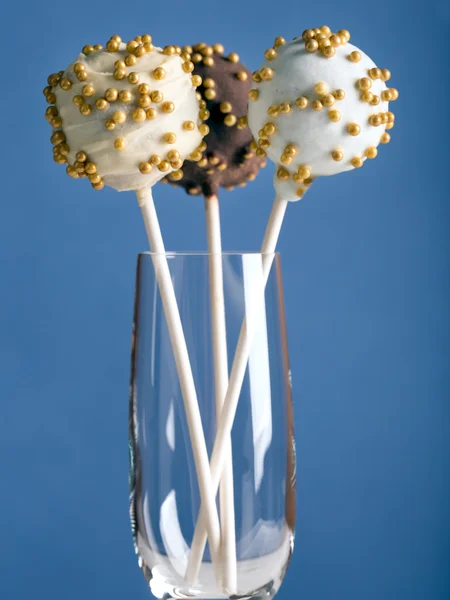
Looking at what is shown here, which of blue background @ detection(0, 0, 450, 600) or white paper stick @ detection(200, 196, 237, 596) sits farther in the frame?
blue background @ detection(0, 0, 450, 600)

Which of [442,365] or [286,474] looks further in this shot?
[442,365]

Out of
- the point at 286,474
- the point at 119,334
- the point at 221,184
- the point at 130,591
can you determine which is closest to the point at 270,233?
the point at 221,184

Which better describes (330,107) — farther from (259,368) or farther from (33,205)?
(33,205)

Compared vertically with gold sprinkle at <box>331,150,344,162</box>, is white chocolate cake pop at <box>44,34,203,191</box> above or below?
above

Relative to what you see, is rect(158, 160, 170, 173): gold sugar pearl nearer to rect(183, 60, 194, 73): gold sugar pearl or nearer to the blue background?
rect(183, 60, 194, 73): gold sugar pearl

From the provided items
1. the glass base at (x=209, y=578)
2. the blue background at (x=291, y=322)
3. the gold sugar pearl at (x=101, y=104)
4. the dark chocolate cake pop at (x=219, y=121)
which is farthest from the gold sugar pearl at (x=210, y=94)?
the blue background at (x=291, y=322)

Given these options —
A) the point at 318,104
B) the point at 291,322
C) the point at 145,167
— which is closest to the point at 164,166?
the point at 145,167

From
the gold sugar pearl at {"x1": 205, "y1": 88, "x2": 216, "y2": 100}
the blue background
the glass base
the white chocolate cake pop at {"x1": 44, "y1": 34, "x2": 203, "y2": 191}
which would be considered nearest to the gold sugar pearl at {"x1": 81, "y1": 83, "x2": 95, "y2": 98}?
the white chocolate cake pop at {"x1": 44, "y1": 34, "x2": 203, "y2": 191}
